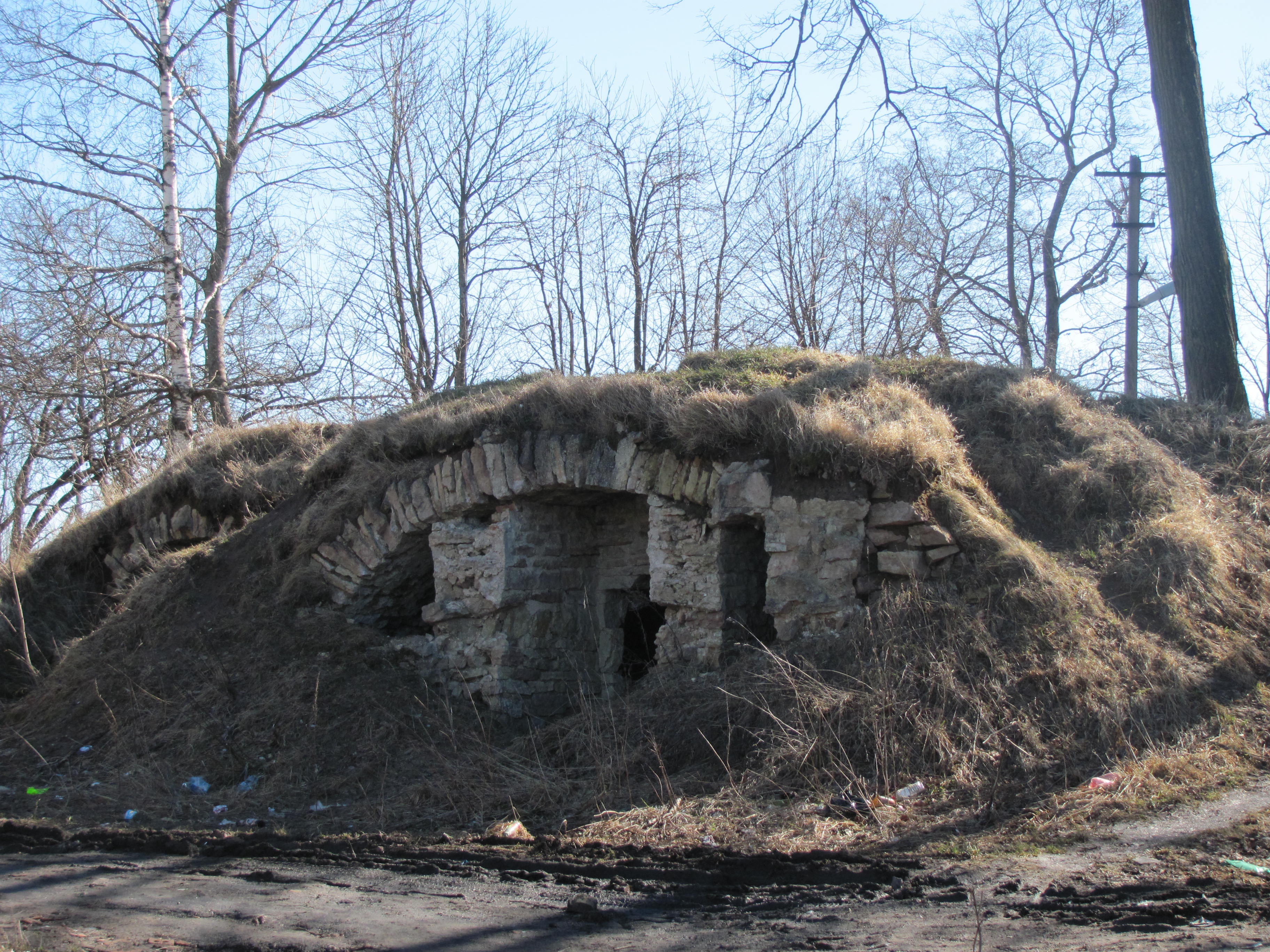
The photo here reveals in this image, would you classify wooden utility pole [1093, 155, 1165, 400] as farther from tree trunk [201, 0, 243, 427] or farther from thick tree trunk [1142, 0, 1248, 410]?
tree trunk [201, 0, 243, 427]

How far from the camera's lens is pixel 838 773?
205 inches

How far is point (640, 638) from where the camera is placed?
8945mm

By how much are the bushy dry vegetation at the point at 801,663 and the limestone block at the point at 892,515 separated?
0.48 feet

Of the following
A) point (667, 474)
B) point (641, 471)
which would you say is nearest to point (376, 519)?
point (641, 471)

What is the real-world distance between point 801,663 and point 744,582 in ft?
3.84

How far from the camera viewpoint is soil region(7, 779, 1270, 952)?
3.39 metres

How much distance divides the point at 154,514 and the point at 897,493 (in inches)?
324

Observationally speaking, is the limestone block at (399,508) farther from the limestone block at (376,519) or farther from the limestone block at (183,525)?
the limestone block at (183,525)

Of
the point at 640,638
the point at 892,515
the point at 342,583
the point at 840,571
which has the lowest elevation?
the point at 640,638

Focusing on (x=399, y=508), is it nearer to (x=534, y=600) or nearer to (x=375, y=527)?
(x=375, y=527)

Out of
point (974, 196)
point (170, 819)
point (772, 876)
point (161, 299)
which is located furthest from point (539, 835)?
point (974, 196)

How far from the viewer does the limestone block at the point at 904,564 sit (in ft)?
20.4

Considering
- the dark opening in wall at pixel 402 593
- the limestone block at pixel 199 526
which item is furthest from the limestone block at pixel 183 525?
the dark opening in wall at pixel 402 593

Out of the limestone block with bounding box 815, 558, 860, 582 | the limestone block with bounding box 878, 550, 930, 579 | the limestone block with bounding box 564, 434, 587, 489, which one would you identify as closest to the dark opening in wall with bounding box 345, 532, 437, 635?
the limestone block with bounding box 564, 434, 587, 489
